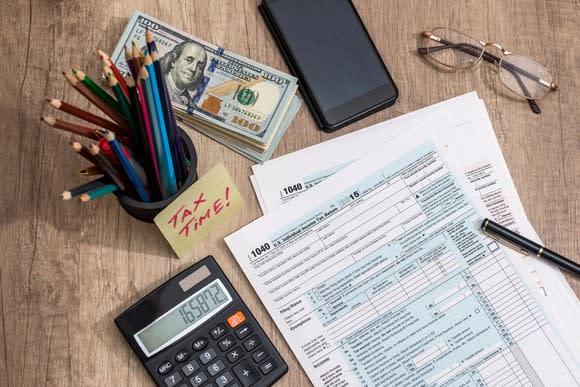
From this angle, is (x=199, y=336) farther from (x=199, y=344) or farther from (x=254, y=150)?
(x=254, y=150)

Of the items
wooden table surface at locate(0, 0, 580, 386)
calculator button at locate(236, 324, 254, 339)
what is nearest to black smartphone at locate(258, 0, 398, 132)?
wooden table surface at locate(0, 0, 580, 386)

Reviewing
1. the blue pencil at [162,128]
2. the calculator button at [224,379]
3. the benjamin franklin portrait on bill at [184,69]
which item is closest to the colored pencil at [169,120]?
the blue pencil at [162,128]

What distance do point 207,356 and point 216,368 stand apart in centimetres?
2

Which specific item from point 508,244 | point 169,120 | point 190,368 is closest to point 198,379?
point 190,368

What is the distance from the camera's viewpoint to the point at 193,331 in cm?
73

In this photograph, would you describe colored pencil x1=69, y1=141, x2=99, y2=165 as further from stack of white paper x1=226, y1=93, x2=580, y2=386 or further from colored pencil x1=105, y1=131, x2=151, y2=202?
stack of white paper x1=226, y1=93, x2=580, y2=386

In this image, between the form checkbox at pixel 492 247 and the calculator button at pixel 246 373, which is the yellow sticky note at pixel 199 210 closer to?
the calculator button at pixel 246 373

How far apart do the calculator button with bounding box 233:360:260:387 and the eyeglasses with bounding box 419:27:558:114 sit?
0.44 m

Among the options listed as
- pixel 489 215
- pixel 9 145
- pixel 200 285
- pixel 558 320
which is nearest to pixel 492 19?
pixel 489 215

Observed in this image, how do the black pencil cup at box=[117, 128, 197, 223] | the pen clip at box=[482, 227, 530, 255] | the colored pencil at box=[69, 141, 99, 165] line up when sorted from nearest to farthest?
the colored pencil at box=[69, 141, 99, 165] → the black pencil cup at box=[117, 128, 197, 223] → the pen clip at box=[482, 227, 530, 255]

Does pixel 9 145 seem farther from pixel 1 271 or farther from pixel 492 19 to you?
pixel 492 19

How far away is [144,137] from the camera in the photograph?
632 millimetres

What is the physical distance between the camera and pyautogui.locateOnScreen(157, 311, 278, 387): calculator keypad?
71 cm

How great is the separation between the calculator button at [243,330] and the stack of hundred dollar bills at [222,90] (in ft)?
0.64
